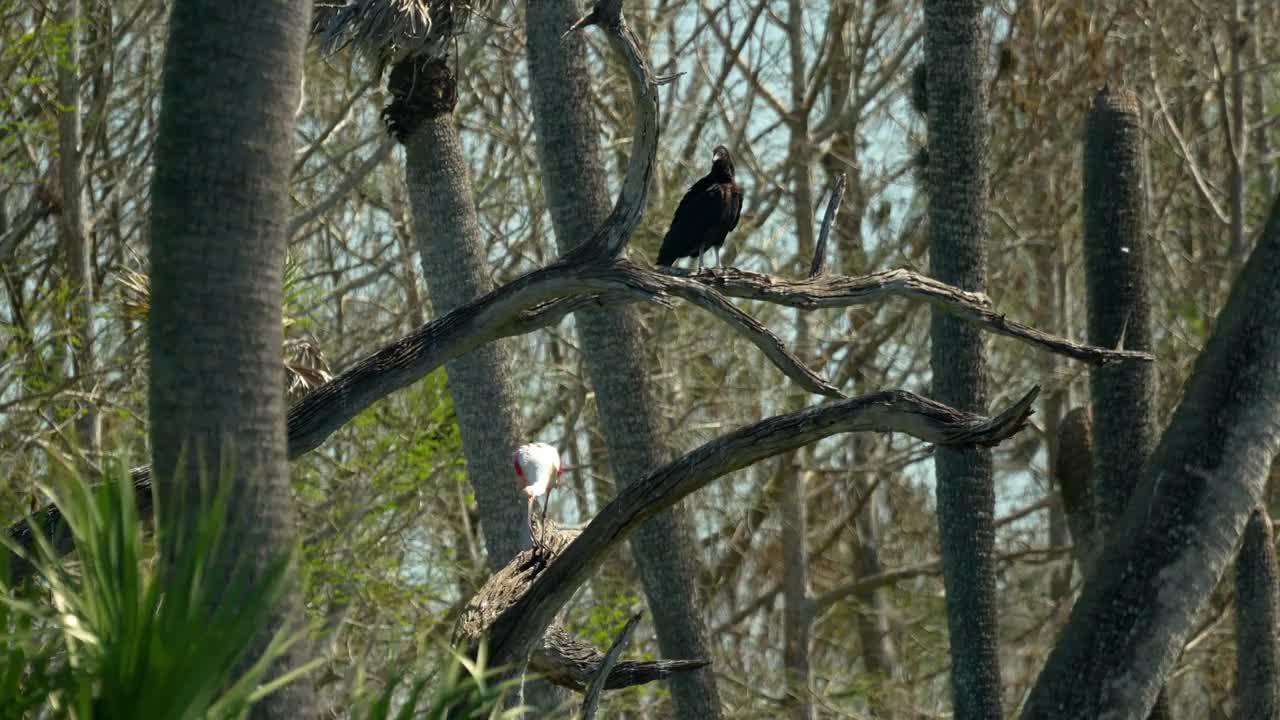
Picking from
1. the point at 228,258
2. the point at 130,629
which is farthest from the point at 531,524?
the point at 130,629

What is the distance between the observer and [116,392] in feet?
45.9

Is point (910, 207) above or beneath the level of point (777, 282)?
above

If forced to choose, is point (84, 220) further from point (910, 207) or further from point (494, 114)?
point (910, 207)

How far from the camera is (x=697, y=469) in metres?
5.61

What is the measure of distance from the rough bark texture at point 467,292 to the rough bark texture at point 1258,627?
200 inches

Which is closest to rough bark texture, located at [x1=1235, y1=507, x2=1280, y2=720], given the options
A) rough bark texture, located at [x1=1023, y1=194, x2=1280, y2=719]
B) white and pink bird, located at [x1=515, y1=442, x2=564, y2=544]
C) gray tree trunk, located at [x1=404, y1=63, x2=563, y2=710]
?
rough bark texture, located at [x1=1023, y1=194, x2=1280, y2=719]

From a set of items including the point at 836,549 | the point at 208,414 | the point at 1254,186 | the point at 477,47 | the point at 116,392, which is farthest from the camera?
the point at 836,549

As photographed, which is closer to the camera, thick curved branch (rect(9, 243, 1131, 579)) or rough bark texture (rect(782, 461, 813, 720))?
thick curved branch (rect(9, 243, 1131, 579))

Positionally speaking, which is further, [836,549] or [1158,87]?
[836,549]

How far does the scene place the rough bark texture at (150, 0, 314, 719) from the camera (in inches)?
173

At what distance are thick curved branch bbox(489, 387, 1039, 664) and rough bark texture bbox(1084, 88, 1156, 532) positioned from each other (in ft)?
17.7

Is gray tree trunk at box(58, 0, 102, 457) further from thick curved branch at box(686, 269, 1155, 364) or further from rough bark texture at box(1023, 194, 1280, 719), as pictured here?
rough bark texture at box(1023, 194, 1280, 719)

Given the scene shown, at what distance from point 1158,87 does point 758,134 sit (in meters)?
4.40

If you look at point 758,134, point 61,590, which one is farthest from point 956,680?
point 758,134
